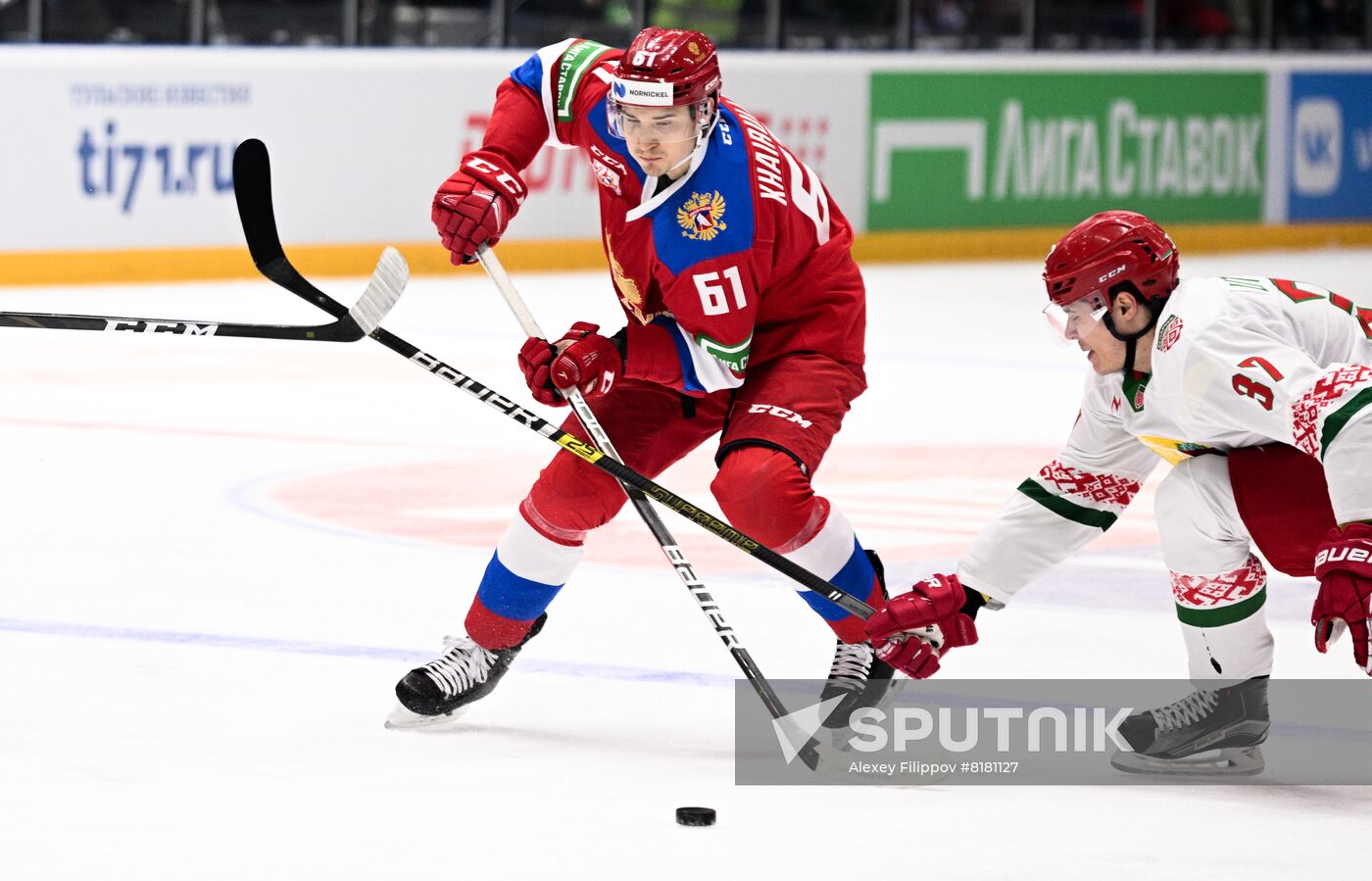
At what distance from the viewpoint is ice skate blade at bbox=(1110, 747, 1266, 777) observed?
363 cm

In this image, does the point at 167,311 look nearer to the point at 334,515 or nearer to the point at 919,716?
the point at 334,515

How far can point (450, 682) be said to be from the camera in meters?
3.84

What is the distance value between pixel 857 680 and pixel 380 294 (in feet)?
3.21

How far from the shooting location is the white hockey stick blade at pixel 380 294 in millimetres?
3828

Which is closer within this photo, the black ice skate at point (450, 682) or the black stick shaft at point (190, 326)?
the black stick shaft at point (190, 326)

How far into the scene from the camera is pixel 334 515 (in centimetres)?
574

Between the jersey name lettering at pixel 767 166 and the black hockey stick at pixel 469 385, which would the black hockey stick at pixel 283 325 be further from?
the jersey name lettering at pixel 767 166

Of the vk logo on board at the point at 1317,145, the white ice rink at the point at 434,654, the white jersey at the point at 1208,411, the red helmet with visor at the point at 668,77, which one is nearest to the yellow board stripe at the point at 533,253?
the vk logo on board at the point at 1317,145

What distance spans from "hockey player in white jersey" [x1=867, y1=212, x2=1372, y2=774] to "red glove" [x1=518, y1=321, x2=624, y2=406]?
22.2 inches

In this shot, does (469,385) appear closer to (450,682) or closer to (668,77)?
(450,682)

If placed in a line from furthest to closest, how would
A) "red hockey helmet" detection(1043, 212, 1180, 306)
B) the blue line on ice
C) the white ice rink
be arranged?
the blue line on ice → "red hockey helmet" detection(1043, 212, 1180, 306) → the white ice rink

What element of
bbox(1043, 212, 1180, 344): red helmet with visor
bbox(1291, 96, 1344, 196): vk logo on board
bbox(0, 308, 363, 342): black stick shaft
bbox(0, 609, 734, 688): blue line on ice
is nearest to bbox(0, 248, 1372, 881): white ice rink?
bbox(0, 609, 734, 688): blue line on ice

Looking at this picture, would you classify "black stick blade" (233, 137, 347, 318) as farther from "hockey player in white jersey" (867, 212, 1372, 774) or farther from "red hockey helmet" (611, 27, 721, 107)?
"hockey player in white jersey" (867, 212, 1372, 774)

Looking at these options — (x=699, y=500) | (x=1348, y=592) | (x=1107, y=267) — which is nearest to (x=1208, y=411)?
(x=1107, y=267)
